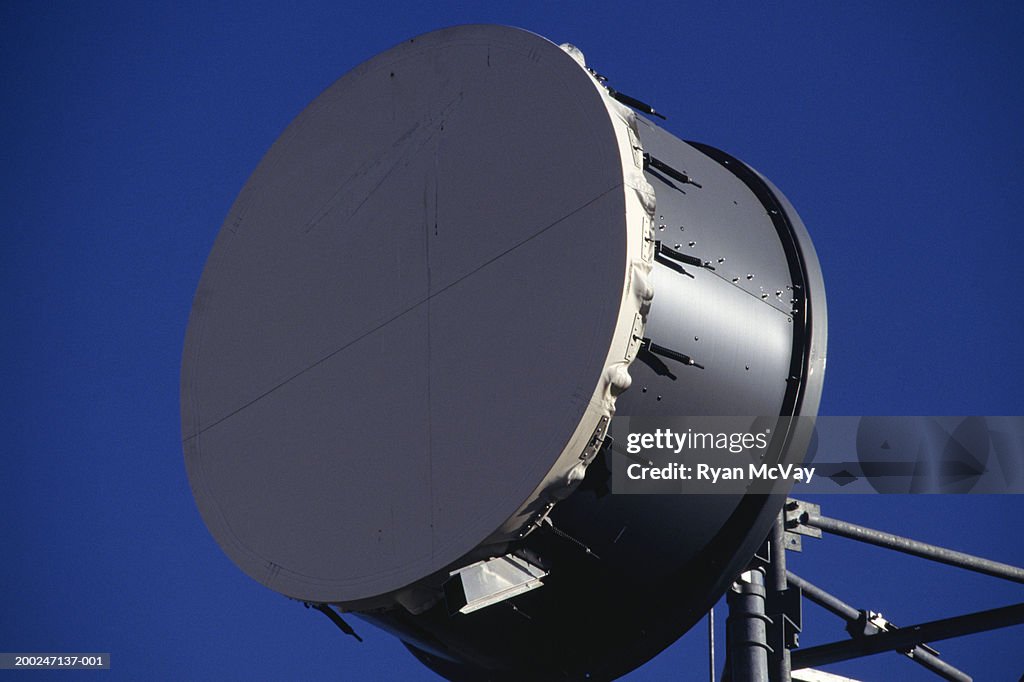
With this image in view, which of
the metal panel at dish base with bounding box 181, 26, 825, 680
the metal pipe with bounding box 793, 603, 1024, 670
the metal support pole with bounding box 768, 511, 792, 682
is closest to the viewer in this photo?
the metal panel at dish base with bounding box 181, 26, 825, 680

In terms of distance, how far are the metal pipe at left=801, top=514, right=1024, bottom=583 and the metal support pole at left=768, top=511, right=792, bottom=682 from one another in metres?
0.34

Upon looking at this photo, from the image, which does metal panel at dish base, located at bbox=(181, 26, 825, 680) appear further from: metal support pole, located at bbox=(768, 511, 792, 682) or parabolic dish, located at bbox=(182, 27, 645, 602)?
metal support pole, located at bbox=(768, 511, 792, 682)

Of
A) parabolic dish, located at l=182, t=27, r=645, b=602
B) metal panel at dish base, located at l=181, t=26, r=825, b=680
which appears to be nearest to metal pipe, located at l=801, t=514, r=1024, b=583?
metal panel at dish base, located at l=181, t=26, r=825, b=680

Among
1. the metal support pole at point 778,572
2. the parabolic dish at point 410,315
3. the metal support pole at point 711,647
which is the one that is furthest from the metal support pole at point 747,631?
the parabolic dish at point 410,315

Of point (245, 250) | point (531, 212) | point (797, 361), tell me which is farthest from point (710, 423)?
point (245, 250)

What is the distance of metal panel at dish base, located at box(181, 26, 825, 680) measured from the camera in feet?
23.5

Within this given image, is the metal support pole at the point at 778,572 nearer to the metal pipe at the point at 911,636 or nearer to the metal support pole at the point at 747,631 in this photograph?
the metal support pole at the point at 747,631

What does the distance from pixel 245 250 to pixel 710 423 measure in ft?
11.3

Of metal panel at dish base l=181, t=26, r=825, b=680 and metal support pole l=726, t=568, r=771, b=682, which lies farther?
metal support pole l=726, t=568, r=771, b=682

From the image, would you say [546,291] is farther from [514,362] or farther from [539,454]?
[539,454]

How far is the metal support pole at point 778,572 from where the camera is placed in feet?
27.5

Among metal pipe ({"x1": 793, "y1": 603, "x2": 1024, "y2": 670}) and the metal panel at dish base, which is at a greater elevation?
the metal panel at dish base

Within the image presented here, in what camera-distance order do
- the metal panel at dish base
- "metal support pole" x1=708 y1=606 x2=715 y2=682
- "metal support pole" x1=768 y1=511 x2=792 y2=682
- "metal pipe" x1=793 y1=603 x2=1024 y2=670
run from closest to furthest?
the metal panel at dish base → "metal support pole" x1=768 y1=511 x2=792 y2=682 → "metal pipe" x1=793 y1=603 x2=1024 y2=670 → "metal support pole" x1=708 y1=606 x2=715 y2=682

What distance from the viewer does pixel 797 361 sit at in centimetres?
805
